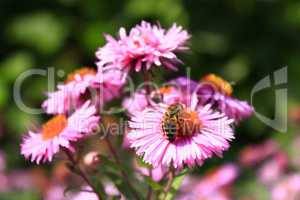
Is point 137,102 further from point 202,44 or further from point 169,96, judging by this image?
point 202,44

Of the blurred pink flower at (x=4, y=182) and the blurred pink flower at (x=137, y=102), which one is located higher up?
the blurred pink flower at (x=137, y=102)

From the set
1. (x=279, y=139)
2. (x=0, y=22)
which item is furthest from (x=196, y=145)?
(x=0, y=22)

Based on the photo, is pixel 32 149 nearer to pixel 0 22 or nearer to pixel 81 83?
pixel 81 83

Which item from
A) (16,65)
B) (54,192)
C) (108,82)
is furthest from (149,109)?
(16,65)

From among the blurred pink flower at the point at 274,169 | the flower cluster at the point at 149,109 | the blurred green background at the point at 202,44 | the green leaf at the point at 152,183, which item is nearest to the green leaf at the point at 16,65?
the blurred green background at the point at 202,44

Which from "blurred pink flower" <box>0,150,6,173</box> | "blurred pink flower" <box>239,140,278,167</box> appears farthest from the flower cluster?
"blurred pink flower" <box>0,150,6,173</box>

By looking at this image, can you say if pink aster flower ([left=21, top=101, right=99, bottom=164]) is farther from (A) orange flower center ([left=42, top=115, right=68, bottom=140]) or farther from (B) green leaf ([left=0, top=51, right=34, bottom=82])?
(B) green leaf ([left=0, top=51, right=34, bottom=82])

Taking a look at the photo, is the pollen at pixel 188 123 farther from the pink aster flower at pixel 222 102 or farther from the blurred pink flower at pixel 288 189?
the blurred pink flower at pixel 288 189
